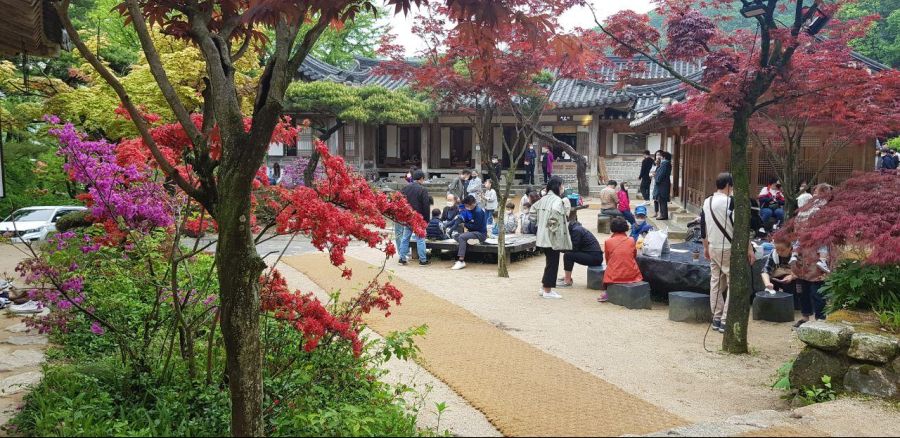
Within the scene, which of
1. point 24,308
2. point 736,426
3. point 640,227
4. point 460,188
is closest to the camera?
point 736,426

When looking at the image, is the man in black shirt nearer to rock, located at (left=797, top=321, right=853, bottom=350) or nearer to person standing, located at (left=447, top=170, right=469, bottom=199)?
person standing, located at (left=447, top=170, right=469, bottom=199)

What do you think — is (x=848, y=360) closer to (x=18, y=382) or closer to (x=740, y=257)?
(x=740, y=257)

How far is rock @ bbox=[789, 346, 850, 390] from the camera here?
5.53 meters

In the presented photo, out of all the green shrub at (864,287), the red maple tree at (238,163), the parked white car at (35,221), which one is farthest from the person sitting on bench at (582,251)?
the parked white car at (35,221)

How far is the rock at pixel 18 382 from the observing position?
→ 5406 millimetres

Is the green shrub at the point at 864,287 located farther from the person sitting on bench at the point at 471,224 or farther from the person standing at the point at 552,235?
the person sitting on bench at the point at 471,224

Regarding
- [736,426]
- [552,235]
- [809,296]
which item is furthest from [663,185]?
[736,426]

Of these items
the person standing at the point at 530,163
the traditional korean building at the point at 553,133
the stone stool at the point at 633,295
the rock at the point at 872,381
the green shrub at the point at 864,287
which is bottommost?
the stone stool at the point at 633,295

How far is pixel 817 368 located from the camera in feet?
18.4

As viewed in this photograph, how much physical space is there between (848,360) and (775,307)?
349cm

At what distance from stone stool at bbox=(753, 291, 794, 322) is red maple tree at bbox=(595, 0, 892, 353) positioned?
5.83ft

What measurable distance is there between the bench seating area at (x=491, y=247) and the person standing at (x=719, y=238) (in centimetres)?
541

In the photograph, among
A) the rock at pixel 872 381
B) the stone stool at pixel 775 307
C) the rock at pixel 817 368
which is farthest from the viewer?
the stone stool at pixel 775 307

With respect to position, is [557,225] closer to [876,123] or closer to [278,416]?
[876,123]
